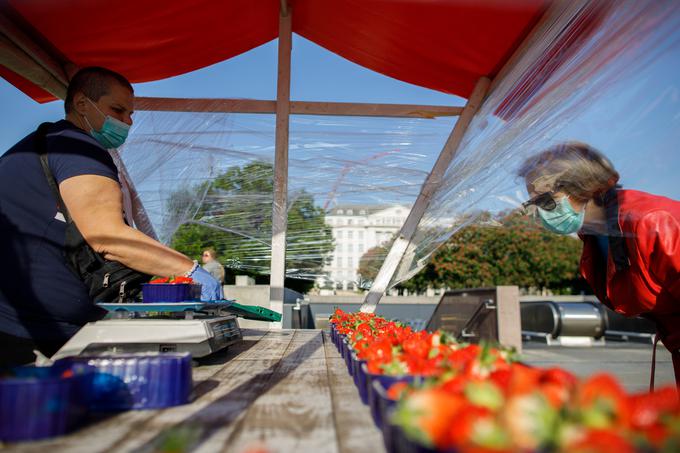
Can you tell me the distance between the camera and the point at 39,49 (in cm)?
332

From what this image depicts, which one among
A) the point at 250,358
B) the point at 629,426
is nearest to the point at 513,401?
the point at 629,426

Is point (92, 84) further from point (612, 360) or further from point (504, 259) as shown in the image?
point (504, 259)

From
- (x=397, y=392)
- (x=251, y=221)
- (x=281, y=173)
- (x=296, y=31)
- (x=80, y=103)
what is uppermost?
(x=296, y=31)

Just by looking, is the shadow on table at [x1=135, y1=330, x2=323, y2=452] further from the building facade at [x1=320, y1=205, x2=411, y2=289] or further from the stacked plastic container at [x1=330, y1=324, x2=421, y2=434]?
the building facade at [x1=320, y1=205, x2=411, y2=289]

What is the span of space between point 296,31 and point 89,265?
10.9 ft

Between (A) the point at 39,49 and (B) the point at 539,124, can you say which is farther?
(A) the point at 39,49

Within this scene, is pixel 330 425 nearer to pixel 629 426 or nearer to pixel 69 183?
pixel 629 426

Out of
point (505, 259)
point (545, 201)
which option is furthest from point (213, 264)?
point (505, 259)

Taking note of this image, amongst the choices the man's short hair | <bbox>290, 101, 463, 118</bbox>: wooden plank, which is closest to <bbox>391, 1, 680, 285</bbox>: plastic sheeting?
<bbox>290, 101, 463, 118</bbox>: wooden plank

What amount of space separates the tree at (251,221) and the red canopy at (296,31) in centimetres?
112

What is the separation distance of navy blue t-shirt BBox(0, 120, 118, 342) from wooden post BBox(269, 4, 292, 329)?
2.35 meters

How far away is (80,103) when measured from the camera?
237 cm

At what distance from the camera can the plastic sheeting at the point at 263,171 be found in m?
4.34

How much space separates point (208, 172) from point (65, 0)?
185cm
